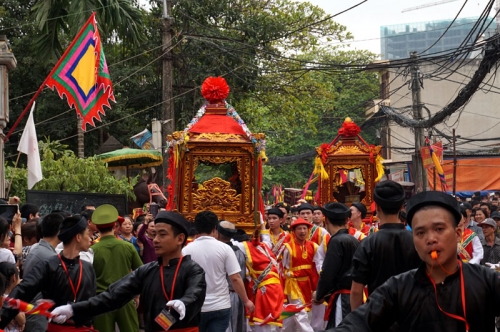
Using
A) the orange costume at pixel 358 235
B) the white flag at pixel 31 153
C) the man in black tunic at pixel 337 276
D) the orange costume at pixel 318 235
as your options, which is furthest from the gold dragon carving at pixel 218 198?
the man in black tunic at pixel 337 276

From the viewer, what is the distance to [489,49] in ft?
56.1

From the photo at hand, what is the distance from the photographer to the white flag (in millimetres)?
14077

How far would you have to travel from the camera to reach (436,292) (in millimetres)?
4246

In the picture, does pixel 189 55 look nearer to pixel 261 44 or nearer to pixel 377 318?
pixel 261 44

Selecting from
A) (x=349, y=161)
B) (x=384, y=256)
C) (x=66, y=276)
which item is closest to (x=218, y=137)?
(x=66, y=276)

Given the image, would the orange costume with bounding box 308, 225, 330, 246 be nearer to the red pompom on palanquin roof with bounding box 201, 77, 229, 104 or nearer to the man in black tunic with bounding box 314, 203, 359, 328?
the red pompom on palanquin roof with bounding box 201, 77, 229, 104

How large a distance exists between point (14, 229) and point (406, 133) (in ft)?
153

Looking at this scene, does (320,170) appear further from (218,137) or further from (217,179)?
(218,137)

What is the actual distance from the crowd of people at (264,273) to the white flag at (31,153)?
2348 mm

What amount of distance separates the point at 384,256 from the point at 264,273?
4.17 m

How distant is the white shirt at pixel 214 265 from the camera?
8625 mm

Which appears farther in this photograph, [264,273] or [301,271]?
[301,271]

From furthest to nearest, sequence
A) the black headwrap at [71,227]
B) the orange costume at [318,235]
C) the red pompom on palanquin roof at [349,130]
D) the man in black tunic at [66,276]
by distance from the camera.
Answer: the red pompom on palanquin roof at [349,130], the orange costume at [318,235], the black headwrap at [71,227], the man in black tunic at [66,276]

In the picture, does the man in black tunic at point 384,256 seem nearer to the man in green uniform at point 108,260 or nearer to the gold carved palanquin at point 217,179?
the man in green uniform at point 108,260
